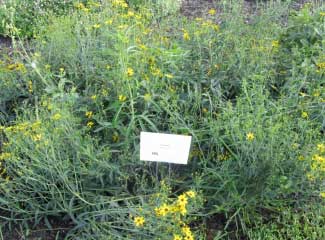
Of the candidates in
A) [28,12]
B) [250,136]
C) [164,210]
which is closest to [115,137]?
[250,136]

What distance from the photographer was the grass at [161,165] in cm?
217

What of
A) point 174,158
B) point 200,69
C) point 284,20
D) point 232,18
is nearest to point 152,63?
point 200,69

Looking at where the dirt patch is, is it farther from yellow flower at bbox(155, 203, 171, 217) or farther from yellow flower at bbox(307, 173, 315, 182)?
yellow flower at bbox(307, 173, 315, 182)

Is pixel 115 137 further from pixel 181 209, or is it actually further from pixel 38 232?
pixel 181 209

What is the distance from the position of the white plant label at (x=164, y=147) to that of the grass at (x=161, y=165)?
172 mm

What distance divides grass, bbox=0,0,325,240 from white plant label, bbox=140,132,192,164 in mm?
172

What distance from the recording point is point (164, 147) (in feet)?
6.77

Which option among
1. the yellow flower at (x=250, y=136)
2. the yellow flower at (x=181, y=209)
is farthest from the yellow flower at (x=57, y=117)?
the yellow flower at (x=250, y=136)

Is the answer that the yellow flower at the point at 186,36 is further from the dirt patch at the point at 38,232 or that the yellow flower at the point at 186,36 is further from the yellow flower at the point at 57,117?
the dirt patch at the point at 38,232

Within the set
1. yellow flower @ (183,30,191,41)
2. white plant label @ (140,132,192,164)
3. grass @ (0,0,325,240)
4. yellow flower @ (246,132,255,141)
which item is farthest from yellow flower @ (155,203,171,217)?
yellow flower @ (183,30,191,41)

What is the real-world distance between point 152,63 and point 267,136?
0.93 metres

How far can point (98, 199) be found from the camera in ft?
7.65

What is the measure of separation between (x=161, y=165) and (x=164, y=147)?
45cm

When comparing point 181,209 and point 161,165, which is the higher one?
point 181,209
